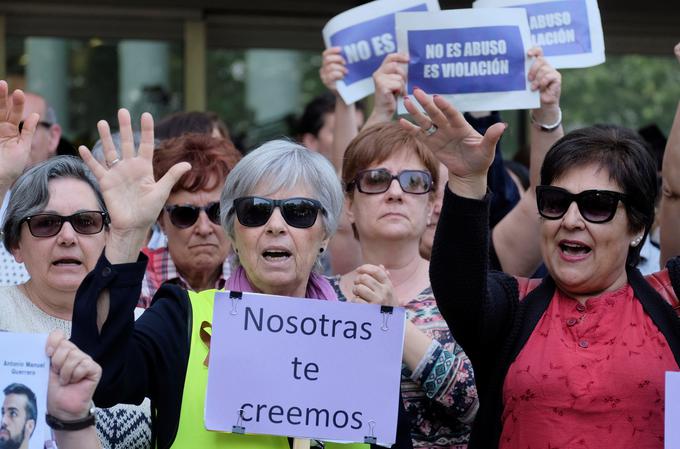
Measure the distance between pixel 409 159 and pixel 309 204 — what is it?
818mm

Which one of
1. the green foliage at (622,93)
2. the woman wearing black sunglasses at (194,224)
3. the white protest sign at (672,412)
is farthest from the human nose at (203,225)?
the green foliage at (622,93)

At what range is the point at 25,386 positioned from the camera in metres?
2.91

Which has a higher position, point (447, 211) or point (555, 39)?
point (555, 39)

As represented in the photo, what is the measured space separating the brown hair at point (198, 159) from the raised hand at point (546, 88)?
1.20 metres

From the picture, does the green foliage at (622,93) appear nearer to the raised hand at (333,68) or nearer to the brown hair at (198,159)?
the raised hand at (333,68)

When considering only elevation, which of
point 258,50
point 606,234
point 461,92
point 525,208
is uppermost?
point 258,50

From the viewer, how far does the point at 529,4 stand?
4.97 meters

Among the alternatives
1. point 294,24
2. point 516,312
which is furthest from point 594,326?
point 294,24

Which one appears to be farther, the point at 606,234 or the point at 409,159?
the point at 409,159

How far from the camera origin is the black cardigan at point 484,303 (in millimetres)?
3262

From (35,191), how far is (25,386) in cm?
109

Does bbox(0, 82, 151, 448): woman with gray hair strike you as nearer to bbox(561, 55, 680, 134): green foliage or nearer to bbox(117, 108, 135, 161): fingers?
bbox(117, 108, 135, 161): fingers

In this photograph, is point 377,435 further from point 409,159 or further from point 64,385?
point 409,159

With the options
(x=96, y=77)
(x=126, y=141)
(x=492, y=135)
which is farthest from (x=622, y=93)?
(x=126, y=141)
